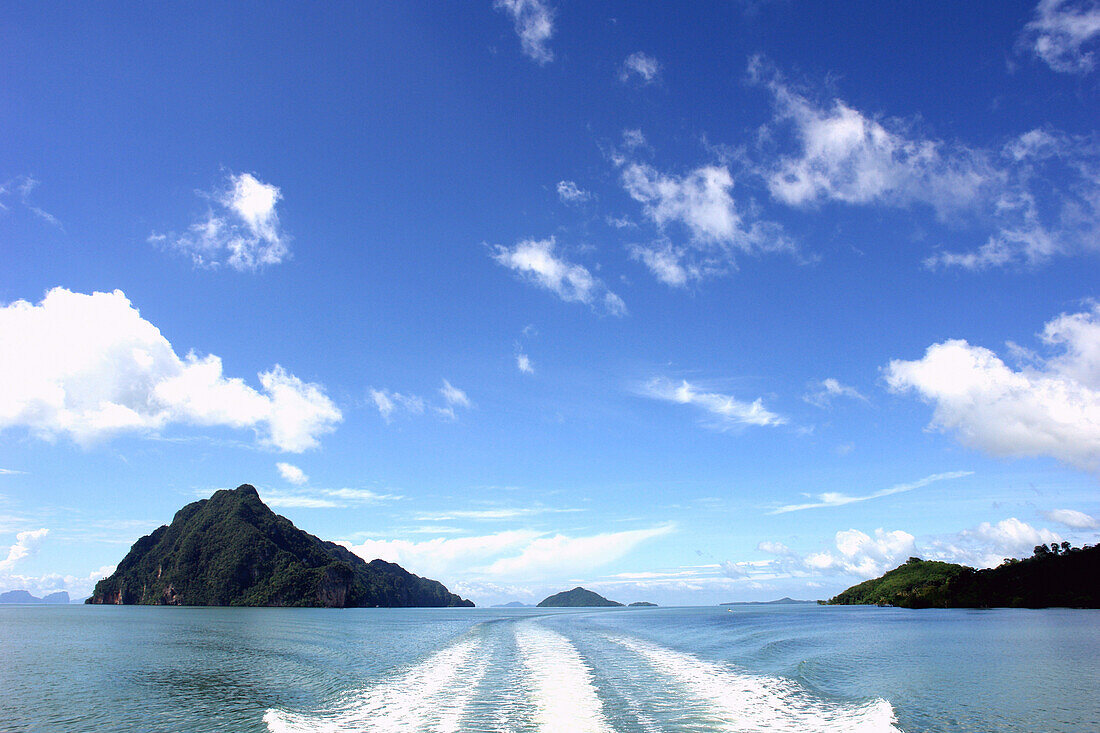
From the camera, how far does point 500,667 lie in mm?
29734

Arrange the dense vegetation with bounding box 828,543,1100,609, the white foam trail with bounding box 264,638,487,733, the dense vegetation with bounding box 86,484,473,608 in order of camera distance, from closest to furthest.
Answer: the white foam trail with bounding box 264,638,487,733 → the dense vegetation with bounding box 828,543,1100,609 → the dense vegetation with bounding box 86,484,473,608

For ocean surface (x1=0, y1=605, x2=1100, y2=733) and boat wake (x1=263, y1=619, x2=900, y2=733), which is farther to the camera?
ocean surface (x1=0, y1=605, x2=1100, y2=733)

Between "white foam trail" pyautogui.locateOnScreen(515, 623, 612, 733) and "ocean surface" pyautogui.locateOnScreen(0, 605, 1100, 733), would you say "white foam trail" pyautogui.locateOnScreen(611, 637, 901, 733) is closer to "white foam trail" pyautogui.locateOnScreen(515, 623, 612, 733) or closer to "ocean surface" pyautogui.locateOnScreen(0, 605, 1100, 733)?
"ocean surface" pyautogui.locateOnScreen(0, 605, 1100, 733)

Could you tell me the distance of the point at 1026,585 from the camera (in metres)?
109

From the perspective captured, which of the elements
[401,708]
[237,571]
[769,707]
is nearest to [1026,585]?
[769,707]

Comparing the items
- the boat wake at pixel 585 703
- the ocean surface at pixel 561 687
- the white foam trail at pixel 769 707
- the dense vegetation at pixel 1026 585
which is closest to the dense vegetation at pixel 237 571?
the ocean surface at pixel 561 687

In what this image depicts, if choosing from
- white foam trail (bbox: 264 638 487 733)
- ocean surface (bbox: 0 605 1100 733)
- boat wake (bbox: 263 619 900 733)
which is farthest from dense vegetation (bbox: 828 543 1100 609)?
white foam trail (bbox: 264 638 487 733)

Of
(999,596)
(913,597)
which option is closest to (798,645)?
(999,596)

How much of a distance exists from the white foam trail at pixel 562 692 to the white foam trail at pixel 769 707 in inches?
144

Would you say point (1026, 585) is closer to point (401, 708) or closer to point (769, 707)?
point (769, 707)

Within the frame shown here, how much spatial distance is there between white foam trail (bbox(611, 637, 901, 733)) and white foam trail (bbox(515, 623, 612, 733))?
365 cm

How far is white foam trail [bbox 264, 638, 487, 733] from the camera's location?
1716cm

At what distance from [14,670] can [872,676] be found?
43.2 meters

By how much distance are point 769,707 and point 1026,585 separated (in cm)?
12612
